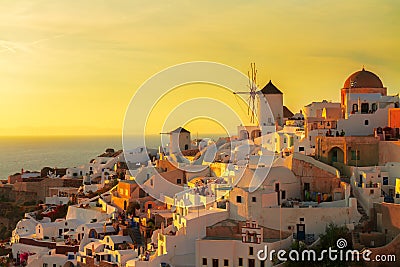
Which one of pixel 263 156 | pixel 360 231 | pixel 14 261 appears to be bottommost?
pixel 14 261

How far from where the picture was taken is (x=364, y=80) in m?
32.2

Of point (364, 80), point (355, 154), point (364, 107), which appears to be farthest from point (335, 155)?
point (364, 80)

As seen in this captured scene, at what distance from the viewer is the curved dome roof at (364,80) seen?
32094 mm

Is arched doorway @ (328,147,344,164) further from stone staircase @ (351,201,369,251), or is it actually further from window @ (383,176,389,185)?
stone staircase @ (351,201,369,251)

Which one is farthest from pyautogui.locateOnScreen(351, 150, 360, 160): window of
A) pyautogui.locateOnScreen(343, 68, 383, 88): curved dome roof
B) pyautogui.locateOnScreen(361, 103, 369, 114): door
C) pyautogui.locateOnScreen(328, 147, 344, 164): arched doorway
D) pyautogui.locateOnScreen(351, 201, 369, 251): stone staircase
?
pyautogui.locateOnScreen(343, 68, 383, 88): curved dome roof

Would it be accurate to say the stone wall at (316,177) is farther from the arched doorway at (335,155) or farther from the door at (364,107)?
the door at (364,107)

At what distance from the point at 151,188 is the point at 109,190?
208 inches

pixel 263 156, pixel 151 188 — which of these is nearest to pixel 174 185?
pixel 151 188

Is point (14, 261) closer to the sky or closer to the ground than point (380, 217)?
closer to the ground

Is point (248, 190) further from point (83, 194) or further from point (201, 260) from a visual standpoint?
point (83, 194)

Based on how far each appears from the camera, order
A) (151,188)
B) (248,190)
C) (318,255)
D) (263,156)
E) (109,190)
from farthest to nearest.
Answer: (109,190), (151,188), (263,156), (248,190), (318,255)

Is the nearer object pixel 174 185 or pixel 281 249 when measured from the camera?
pixel 281 249

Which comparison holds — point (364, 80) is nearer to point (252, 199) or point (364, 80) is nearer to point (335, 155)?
point (335, 155)

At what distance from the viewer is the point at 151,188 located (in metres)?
30.9
